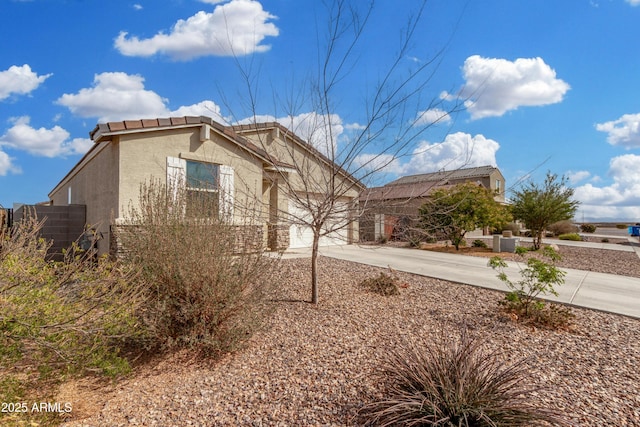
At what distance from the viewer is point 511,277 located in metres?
8.45

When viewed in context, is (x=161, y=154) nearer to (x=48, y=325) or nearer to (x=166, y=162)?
(x=166, y=162)

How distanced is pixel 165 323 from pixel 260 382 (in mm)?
1427

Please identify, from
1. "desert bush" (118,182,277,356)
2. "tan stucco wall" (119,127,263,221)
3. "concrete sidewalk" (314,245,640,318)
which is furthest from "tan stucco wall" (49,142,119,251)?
"concrete sidewalk" (314,245,640,318)

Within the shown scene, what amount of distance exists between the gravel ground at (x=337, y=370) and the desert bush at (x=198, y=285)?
1.16ft

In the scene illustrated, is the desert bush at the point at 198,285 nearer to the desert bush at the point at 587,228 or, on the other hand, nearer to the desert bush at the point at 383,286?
the desert bush at the point at 383,286

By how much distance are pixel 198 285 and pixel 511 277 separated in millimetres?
7718

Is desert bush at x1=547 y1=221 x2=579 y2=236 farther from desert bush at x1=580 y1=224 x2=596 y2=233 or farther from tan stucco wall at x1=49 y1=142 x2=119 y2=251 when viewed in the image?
tan stucco wall at x1=49 y1=142 x2=119 y2=251

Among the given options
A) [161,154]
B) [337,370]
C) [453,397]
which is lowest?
[337,370]

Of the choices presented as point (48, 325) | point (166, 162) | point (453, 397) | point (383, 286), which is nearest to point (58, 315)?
point (48, 325)

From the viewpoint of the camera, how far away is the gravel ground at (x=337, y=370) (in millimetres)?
3051

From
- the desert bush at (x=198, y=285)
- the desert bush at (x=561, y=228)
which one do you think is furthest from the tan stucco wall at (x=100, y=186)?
the desert bush at (x=561, y=228)

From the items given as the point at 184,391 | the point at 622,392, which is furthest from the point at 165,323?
the point at 622,392

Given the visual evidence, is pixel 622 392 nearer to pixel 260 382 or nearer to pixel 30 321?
pixel 260 382

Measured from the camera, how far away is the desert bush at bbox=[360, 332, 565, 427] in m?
2.61
